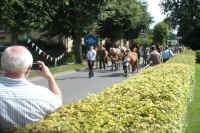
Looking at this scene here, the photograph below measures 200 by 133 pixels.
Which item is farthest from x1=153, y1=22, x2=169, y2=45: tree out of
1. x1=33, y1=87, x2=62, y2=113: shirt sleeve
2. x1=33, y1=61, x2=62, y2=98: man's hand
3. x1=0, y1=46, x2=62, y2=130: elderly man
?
x1=0, y1=46, x2=62, y2=130: elderly man

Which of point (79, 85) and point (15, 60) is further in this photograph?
point (79, 85)

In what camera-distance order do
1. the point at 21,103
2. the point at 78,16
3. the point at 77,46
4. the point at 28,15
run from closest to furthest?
the point at 21,103 < the point at 28,15 < the point at 78,16 < the point at 77,46

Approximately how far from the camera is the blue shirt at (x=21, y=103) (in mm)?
2678

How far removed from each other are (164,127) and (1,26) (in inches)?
754

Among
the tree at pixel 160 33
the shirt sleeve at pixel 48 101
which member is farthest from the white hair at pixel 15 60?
the tree at pixel 160 33

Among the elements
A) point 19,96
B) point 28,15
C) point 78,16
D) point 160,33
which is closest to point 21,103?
point 19,96

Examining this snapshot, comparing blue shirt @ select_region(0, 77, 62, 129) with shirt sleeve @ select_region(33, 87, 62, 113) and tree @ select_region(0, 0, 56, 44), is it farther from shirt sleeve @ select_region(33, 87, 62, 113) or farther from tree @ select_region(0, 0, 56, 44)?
tree @ select_region(0, 0, 56, 44)

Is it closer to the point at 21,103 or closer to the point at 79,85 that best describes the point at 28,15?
the point at 79,85

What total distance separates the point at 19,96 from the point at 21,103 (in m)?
0.06

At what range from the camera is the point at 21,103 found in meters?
2.68

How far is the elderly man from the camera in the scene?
2.68 meters

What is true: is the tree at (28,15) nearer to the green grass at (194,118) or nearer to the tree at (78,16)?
the tree at (78,16)

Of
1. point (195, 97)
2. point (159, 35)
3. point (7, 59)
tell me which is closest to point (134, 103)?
point (7, 59)

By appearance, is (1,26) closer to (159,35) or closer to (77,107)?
(77,107)
